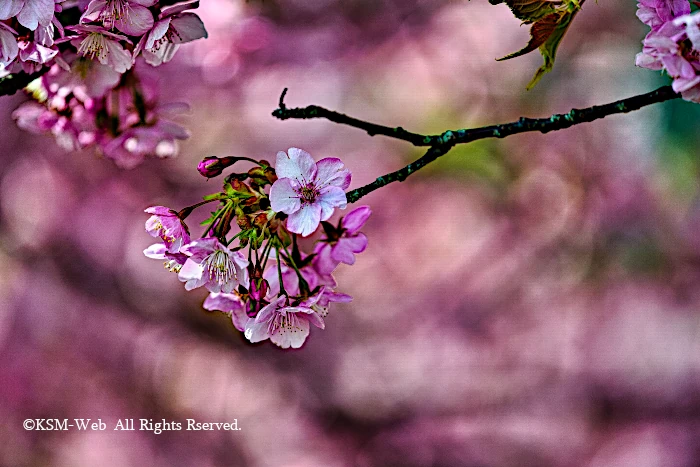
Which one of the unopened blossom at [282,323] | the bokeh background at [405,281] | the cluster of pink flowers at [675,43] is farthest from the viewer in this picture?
the bokeh background at [405,281]

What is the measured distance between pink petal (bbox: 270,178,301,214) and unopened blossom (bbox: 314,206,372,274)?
4.1 inches

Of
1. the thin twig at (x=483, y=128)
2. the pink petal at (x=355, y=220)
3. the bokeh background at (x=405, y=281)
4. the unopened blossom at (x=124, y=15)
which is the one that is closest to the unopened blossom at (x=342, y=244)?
the pink petal at (x=355, y=220)

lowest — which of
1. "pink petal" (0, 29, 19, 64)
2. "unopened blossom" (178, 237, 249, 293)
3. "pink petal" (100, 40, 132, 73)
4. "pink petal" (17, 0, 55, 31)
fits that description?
"unopened blossom" (178, 237, 249, 293)

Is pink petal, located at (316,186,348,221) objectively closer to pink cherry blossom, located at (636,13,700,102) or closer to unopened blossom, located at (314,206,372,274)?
unopened blossom, located at (314,206,372,274)

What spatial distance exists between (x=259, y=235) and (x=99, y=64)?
0.90 ft

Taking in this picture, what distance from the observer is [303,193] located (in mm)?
394

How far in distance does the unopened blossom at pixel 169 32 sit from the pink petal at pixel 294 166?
0.38 ft

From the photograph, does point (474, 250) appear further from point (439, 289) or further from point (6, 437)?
point (6, 437)

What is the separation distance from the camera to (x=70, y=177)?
1.77m

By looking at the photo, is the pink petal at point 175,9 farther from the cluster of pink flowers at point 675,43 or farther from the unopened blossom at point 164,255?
the cluster of pink flowers at point 675,43

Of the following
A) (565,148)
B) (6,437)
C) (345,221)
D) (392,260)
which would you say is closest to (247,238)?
(345,221)

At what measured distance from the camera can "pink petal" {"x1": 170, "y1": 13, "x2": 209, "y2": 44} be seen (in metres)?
0.44

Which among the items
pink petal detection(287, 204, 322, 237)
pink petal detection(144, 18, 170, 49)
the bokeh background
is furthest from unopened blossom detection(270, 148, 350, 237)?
the bokeh background

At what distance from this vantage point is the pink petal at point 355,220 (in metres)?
0.49
